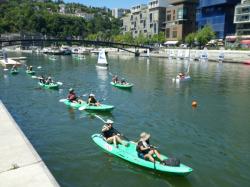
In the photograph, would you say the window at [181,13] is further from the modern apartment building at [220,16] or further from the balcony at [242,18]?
the balcony at [242,18]

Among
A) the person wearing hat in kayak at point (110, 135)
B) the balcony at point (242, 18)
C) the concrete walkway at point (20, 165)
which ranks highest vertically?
the balcony at point (242, 18)

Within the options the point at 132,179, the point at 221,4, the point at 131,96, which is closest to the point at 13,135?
the point at 132,179

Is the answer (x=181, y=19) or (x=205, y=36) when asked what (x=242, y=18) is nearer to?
(x=205, y=36)

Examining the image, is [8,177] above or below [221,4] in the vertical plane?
below

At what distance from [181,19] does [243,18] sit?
4337cm

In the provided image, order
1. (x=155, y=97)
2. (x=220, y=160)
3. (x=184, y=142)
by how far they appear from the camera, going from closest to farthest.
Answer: (x=220, y=160) → (x=184, y=142) → (x=155, y=97)

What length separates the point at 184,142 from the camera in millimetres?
22406

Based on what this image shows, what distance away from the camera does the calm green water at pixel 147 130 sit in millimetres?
17109

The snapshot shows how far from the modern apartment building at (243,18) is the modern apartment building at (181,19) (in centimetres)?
3795

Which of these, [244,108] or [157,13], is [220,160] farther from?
[157,13]

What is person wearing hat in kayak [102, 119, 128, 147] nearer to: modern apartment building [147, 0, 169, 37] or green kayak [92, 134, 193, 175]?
green kayak [92, 134, 193, 175]

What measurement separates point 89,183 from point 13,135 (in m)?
5.66

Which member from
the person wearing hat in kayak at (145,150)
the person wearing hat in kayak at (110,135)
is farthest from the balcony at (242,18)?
the person wearing hat in kayak at (145,150)

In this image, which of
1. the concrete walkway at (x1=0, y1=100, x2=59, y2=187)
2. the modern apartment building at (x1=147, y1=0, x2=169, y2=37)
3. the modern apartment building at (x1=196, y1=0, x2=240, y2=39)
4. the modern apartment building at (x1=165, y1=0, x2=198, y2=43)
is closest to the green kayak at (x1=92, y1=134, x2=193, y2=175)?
the concrete walkway at (x1=0, y1=100, x2=59, y2=187)
